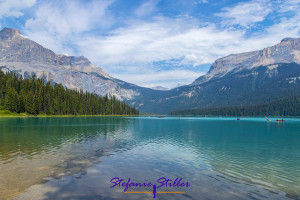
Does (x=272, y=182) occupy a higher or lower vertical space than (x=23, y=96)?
lower

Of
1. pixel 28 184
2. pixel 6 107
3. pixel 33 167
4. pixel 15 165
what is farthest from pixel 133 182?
pixel 6 107

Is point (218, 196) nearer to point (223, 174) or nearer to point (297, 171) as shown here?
point (223, 174)

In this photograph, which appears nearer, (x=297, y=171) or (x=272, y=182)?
(x=272, y=182)

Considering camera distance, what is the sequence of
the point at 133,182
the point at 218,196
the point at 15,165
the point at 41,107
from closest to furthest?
1. the point at 218,196
2. the point at 133,182
3. the point at 15,165
4. the point at 41,107

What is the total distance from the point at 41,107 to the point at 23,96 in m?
20.9

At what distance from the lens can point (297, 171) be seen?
26594 millimetres

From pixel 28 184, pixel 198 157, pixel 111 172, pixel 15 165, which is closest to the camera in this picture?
pixel 28 184

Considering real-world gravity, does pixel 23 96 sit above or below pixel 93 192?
above

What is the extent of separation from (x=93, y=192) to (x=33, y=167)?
11757mm

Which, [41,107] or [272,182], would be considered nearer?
[272,182]

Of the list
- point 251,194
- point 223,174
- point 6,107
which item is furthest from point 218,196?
point 6,107

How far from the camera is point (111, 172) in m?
24.2

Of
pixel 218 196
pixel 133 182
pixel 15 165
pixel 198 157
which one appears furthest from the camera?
pixel 198 157

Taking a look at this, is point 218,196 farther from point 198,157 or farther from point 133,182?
point 198,157
